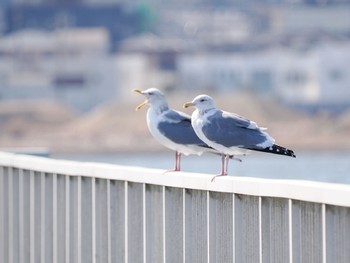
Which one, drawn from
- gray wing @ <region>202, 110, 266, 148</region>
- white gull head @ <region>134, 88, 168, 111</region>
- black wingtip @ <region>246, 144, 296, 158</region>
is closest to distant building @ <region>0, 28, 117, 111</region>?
white gull head @ <region>134, 88, 168, 111</region>

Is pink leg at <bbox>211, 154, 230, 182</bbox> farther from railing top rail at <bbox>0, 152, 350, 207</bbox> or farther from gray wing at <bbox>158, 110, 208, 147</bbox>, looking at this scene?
gray wing at <bbox>158, 110, 208, 147</bbox>

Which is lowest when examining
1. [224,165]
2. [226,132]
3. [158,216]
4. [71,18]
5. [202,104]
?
[158,216]

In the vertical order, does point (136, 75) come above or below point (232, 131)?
above

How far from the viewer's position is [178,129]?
31.7 feet

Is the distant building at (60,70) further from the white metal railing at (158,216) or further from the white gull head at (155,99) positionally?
the white gull head at (155,99)

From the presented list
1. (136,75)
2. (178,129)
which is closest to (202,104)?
(178,129)

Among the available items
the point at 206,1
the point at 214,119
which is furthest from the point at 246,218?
the point at 206,1

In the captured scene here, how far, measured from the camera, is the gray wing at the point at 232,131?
8.71m

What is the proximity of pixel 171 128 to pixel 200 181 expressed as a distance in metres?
1.70

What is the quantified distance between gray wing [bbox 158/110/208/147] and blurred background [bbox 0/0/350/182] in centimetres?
5451

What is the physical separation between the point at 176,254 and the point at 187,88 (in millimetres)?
78020

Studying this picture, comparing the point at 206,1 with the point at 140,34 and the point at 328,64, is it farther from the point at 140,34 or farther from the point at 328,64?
the point at 328,64

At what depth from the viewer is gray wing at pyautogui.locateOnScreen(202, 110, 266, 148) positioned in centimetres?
871

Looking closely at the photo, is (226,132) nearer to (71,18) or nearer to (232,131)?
(232,131)
